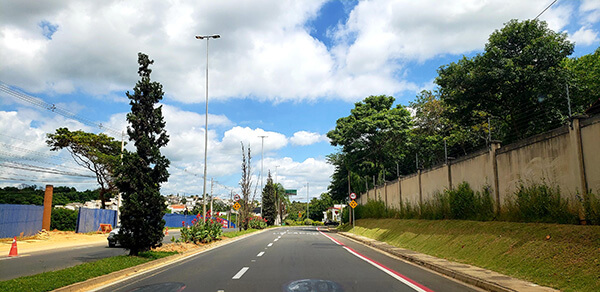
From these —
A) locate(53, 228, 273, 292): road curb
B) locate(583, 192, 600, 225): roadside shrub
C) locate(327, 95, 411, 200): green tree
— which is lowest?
locate(53, 228, 273, 292): road curb

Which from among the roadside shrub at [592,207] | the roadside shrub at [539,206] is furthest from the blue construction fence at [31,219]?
the roadside shrub at [592,207]

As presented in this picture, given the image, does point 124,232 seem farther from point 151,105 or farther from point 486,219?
point 486,219

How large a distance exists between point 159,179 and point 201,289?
7.32 m

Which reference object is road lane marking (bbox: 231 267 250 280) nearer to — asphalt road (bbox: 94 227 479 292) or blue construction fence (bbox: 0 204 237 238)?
asphalt road (bbox: 94 227 479 292)

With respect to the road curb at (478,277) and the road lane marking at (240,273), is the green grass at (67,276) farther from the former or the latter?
the road curb at (478,277)

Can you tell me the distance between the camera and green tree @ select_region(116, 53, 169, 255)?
14.1 meters

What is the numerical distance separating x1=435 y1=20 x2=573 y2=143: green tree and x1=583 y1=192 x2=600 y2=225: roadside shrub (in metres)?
18.0

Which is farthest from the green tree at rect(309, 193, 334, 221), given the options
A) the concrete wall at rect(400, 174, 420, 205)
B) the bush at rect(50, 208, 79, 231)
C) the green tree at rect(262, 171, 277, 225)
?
the concrete wall at rect(400, 174, 420, 205)

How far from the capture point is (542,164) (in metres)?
12.3

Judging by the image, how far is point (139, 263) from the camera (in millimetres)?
12789

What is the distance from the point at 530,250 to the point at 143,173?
12200mm

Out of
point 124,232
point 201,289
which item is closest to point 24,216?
point 124,232

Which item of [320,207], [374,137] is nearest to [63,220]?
[374,137]

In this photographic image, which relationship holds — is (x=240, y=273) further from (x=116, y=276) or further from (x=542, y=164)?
(x=542, y=164)
